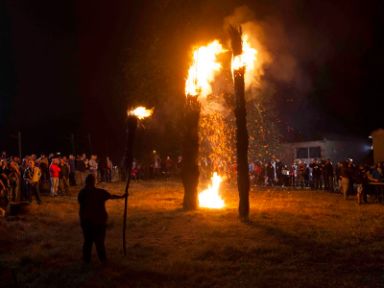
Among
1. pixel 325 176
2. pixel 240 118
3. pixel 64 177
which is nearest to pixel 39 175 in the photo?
pixel 64 177

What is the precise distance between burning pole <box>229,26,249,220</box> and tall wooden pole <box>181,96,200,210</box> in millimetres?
2534

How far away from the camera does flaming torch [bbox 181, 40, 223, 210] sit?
1647 centimetres

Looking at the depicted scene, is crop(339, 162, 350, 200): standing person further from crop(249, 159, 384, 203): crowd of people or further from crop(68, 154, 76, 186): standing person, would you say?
crop(68, 154, 76, 186): standing person

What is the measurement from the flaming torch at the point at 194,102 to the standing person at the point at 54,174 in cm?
713

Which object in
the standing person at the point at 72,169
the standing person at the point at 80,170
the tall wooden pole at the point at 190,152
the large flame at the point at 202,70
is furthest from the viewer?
the standing person at the point at 80,170

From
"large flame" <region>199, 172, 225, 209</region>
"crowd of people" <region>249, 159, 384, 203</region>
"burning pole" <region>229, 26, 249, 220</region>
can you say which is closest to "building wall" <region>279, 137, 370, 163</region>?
"crowd of people" <region>249, 159, 384, 203</region>

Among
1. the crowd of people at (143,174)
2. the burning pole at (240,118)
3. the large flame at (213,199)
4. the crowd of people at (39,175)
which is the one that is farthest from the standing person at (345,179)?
the crowd of people at (39,175)

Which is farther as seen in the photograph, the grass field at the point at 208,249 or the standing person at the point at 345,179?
the standing person at the point at 345,179

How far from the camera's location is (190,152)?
55.2 ft

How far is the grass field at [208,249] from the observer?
7.91 m

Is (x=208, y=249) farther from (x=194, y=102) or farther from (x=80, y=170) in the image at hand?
(x=80, y=170)

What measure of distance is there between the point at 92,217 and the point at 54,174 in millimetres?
13003

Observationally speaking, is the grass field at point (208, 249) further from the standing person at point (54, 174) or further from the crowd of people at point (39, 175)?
the standing person at point (54, 174)

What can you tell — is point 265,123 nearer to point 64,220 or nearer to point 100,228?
point 64,220
